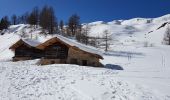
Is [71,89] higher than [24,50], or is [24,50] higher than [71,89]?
[24,50]

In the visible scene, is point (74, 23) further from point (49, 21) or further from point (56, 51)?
point (56, 51)

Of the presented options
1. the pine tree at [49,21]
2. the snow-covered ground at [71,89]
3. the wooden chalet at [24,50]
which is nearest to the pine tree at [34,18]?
the pine tree at [49,21]

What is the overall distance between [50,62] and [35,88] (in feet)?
67.2

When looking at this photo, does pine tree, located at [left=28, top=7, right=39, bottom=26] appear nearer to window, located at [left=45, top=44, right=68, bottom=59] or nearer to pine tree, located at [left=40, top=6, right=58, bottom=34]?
pine tree, located at [left=40, top=6, right=58, bottom=34]

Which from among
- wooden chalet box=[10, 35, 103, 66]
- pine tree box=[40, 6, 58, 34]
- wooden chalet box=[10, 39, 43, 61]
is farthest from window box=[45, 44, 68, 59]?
pine tree box=[40, 6, 58, 34]

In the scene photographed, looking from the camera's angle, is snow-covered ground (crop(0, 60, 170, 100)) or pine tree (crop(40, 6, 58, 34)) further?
pine tree (crop(40, 6, 58, 34))

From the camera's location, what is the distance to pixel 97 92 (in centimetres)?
1792

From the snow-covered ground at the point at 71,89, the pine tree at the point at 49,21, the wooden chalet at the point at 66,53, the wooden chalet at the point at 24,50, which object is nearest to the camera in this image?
the snow-covered ground at the point at 71,89

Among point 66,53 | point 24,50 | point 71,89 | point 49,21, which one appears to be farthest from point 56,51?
point 49,21

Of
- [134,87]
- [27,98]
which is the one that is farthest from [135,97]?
[27,98]

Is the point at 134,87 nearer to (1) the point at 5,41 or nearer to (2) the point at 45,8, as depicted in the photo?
(1) the point at 5,41

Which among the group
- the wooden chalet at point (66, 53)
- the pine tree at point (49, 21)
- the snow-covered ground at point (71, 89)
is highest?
the pine tree at point (49, 21)

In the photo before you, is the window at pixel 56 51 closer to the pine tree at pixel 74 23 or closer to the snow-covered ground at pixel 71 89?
the snow-covered ground at pixel 71 89

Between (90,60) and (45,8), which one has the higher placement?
(45,8)
